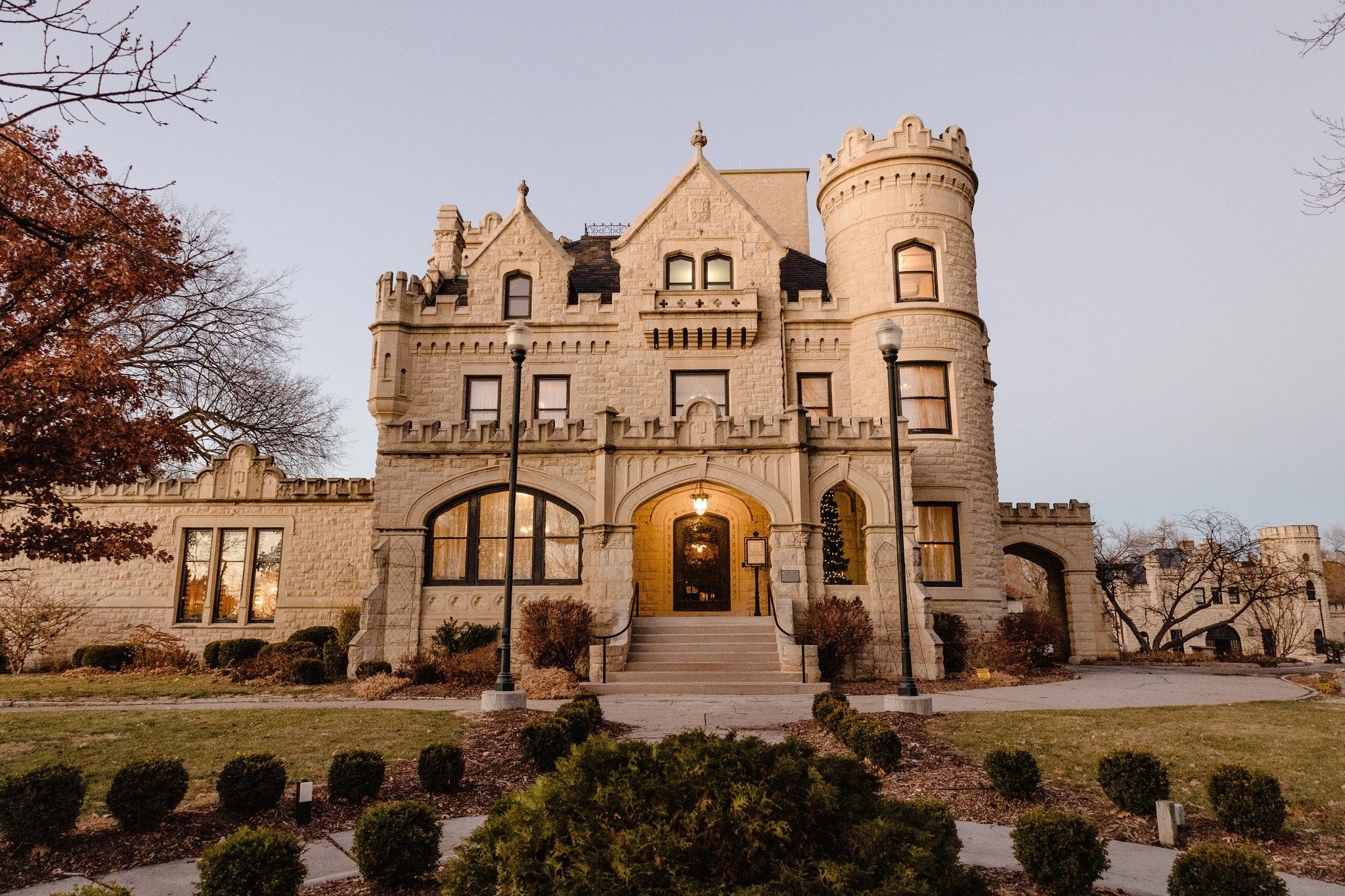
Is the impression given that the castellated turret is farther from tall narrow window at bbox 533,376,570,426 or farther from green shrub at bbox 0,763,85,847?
green shrub at bbox 0,763,85,847

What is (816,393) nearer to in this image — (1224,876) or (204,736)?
(204,736)

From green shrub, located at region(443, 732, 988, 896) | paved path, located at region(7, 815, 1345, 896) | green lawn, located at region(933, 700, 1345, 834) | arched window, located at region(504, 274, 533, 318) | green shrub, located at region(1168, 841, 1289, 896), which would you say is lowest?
paved path, located at region(7, 815, 1345, 896)

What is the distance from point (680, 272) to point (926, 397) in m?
8.30

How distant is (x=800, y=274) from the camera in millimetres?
27906

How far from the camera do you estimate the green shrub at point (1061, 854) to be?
5.05 metres

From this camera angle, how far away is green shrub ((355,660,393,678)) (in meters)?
17.6

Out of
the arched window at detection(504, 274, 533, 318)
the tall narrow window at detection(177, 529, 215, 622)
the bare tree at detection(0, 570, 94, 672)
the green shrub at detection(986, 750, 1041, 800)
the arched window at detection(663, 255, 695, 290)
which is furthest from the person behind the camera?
the arched window at detection(504, 274, 533, 318)

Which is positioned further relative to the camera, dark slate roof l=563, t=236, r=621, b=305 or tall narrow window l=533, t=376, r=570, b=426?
dark slate roof l=563, t=236, r=621, b=305

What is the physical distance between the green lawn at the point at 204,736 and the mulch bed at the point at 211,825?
61 cm

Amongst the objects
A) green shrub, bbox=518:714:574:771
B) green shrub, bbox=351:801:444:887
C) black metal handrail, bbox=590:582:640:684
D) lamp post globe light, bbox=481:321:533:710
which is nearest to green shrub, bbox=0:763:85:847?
green shrub, bbox=351:801:444:887

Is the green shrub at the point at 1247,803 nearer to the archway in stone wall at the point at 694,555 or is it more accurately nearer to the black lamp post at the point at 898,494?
the black lamp post at the point at 898,494

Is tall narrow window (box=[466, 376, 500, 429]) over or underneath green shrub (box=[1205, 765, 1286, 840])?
over

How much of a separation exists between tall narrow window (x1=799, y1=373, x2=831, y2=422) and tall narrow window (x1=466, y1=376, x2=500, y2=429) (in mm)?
9207

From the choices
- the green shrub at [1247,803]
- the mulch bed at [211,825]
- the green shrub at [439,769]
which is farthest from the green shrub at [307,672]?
the green shrub at [1247,803]
